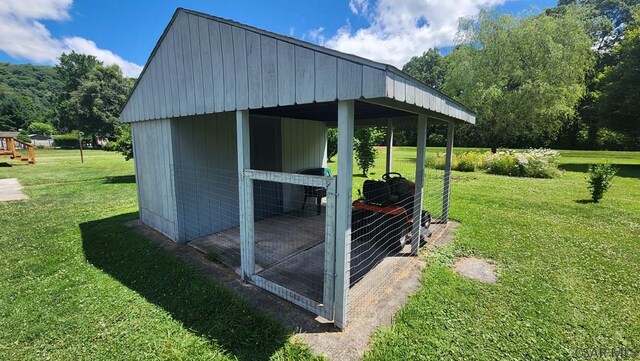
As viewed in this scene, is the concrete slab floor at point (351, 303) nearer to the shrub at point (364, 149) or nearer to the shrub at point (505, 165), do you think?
the shrub at point (364, 149)

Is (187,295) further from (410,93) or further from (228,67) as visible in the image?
(410,93)

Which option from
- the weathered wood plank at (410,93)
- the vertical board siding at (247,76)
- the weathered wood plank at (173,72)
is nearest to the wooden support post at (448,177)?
the vertical board siding at (247,76)

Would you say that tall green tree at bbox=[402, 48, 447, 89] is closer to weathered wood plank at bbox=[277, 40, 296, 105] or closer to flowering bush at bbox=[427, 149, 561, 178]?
flowering bush at bbox=[427, 149, 561, 178]

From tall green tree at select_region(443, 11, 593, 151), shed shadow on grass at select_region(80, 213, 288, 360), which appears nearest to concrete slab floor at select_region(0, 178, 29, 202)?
shed shadow on grass at select_region(80, 213, 288, 360)

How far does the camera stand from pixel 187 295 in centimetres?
298

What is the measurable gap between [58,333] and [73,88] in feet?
177

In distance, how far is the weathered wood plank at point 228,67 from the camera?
9.72 ft

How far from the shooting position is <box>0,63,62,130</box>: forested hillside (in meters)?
53.7

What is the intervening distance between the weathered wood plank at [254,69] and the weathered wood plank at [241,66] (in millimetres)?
62

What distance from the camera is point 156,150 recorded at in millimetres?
4723

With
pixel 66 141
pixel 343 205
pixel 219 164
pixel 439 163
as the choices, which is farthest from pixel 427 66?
pixel 66 141

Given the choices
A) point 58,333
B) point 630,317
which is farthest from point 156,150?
point 630,317

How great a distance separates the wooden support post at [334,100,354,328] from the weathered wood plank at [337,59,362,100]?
0.40 feet

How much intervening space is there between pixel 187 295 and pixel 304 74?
2.58 meters
